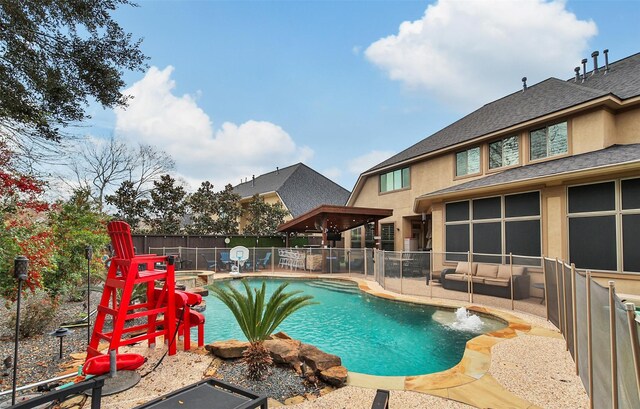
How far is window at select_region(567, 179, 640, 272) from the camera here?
26.3 feet

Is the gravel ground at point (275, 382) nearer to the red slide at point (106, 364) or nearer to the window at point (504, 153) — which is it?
the red slide at point (106, 364)

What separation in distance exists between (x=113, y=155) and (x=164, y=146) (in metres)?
3.84

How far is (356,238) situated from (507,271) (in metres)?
13.1

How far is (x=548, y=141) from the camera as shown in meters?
11.1

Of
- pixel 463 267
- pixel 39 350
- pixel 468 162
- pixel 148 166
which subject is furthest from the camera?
pixel 148 166

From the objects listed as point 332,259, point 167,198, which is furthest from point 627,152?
point 167,198

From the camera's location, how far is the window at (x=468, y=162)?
1352cm

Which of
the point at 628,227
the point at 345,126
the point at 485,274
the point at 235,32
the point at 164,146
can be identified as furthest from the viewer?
the point at 164,146

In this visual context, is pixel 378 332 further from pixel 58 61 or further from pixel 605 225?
pixel 58 61

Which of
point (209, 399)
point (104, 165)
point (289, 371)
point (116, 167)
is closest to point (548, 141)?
point (289, 371)

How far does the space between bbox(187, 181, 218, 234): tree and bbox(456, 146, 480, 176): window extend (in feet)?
59.0

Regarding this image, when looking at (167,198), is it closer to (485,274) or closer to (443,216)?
(443,216)

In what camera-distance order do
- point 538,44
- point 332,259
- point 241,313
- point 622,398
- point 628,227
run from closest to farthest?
point 622,398, point 241,313, point 628,227, point 538,44, point 332,259

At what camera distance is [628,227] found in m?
8.07
